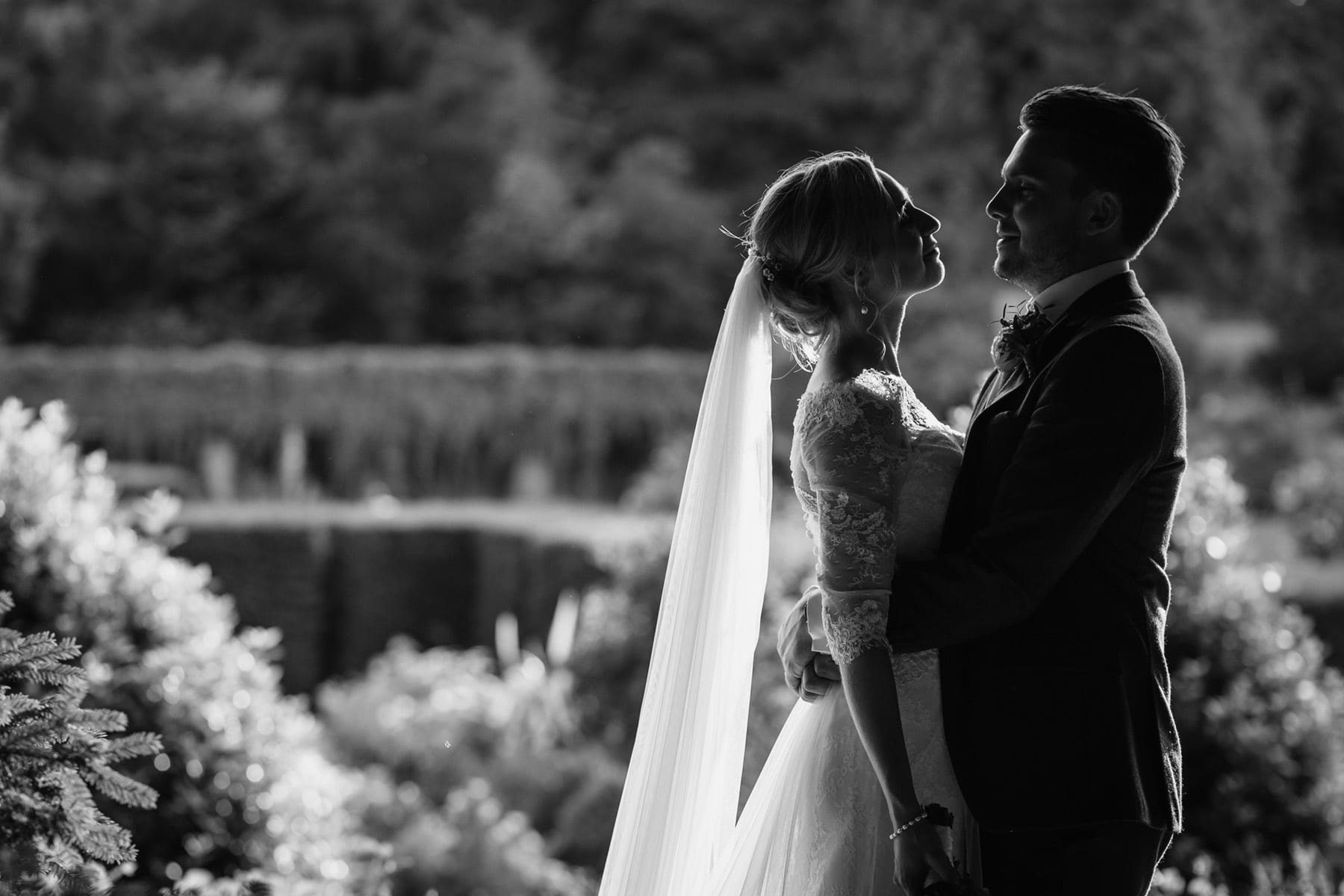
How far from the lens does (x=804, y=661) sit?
255 cm

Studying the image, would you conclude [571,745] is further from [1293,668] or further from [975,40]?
[975,40]

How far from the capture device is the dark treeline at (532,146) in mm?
22734

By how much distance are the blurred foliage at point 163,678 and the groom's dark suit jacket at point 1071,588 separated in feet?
7.46

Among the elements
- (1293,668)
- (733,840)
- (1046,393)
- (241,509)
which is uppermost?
(1046,393)

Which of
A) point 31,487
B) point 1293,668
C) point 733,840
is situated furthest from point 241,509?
point 733,840

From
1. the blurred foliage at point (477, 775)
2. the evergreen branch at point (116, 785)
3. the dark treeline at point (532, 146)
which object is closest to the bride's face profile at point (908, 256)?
the evergreen branch at point (116, 785)

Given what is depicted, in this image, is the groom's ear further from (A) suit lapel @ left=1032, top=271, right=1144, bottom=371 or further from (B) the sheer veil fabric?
(B) the sheer veil fabric

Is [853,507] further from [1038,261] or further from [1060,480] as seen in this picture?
[1038,261]

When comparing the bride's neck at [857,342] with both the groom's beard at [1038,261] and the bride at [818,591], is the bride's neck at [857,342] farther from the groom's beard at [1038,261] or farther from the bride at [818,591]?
the groom's beard at [1038,261]

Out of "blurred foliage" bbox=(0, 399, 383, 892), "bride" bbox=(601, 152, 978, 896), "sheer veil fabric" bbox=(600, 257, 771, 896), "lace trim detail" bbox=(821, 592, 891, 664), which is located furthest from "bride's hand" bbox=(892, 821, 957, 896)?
"blurred foliage" bbox=(0, 399, 383, 892)

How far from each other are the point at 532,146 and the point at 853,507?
23.7m

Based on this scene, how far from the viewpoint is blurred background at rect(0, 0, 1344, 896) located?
4477 mm

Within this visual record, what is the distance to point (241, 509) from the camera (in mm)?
11867

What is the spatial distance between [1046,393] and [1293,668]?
3371 millimetres
